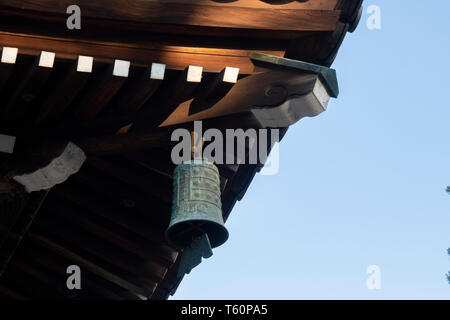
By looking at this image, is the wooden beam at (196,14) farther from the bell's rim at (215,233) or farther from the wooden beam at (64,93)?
the bell's rim at (215,233)

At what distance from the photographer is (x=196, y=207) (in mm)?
6641

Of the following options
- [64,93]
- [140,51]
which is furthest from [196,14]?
[64,93]

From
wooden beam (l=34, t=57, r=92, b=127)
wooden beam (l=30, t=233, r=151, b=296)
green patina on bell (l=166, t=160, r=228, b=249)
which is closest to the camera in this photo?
wooden beam (l=34, t=57, r=92, b=127)

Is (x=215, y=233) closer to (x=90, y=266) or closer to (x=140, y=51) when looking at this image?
(x=140, y=51)

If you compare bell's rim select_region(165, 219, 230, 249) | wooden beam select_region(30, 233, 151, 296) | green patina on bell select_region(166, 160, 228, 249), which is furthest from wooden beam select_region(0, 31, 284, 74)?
wooden beam select_region(30, 233, 151, 296)

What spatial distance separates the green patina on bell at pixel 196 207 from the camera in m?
6.63

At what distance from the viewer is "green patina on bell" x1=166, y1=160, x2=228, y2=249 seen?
663 cm

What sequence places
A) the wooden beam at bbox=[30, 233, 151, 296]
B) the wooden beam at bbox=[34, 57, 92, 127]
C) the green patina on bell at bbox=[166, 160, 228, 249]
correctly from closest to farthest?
1. the wooden beam at bbox=[34, 57, 92, 127]
2. the green patina on bell at bbox=[166, 160, 228, 249]
3. the wooden beam at bbox=[30, 233, 151, 296]

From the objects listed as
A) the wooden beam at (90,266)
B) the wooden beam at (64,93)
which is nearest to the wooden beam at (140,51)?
the wooden beam at (64,93)

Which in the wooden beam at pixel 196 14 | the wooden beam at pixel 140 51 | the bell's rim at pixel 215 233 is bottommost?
the bell's rim at pixel 215 233

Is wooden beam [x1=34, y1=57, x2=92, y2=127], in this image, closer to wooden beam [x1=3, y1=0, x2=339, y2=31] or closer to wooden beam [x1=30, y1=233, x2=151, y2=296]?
wooden beam [x1=3, y1=0, x2=339, y2=31]
